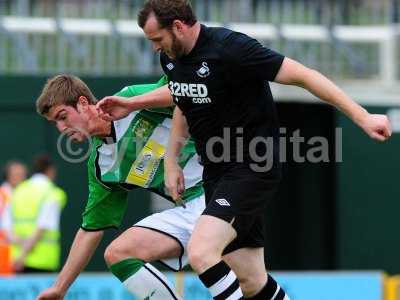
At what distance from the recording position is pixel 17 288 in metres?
10.3

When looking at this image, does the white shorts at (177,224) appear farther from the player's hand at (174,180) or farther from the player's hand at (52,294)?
the player's hand at (52,294)

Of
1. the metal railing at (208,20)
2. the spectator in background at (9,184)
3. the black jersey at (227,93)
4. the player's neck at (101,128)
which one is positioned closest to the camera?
the black jersey at (227,93)

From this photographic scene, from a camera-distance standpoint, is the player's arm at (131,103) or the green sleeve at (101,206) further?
the green sleeve at (101,206)

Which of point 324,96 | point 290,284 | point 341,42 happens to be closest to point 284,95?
point 341,42

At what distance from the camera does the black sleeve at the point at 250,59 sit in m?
6.15

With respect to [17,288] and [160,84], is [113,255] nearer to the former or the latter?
[160,84]

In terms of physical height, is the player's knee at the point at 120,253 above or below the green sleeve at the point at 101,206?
below

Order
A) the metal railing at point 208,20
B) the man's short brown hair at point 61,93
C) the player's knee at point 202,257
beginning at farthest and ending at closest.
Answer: the metal railing at point 208,20
the man's short brown hair at point 61,93
the player's knee at point 202,257

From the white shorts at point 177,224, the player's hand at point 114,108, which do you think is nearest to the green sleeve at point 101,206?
the white shorts at point 177,224

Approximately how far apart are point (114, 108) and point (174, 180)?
511 millimetres

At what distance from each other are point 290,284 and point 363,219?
12.5 feet

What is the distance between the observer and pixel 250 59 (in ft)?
→ 20.2

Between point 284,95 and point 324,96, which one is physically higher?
point 324,96

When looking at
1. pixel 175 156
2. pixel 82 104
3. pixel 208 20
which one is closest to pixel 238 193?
pixel 175 156
